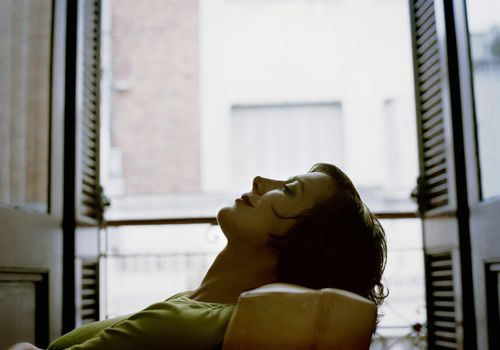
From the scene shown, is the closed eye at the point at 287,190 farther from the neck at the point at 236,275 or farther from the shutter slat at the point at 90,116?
the shutter slat at the point at 90,116

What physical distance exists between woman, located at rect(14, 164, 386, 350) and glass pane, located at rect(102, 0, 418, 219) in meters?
6.30

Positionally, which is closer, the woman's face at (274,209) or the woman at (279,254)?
the woman at (279,254)

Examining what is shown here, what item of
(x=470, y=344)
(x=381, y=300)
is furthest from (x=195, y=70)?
(x=381, y=300)

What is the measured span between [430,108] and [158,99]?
5.96 m

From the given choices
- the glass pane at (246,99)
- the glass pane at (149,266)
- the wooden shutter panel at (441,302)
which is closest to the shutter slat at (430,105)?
the wooden shutter panel at (441,302)

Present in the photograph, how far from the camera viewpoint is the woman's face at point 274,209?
130 centimetres

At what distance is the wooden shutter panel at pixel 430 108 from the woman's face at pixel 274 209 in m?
1.00

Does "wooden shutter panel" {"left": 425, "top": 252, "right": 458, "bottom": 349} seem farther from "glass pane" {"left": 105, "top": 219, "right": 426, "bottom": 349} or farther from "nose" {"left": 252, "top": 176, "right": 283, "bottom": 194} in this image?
"glass pane" {"left": 105, "top": 219, "right": 426, "bottom": 349}

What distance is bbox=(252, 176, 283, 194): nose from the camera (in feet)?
4.66

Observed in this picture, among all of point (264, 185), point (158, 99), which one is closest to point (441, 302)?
point (264, 185)

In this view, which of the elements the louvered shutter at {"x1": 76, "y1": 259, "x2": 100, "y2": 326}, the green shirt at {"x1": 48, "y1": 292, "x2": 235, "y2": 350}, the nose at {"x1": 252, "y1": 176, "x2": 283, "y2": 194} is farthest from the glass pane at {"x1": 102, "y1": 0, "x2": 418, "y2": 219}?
the green shirt at {"x1": 48, "y1": 292, "x2": 235, "y2": 350}

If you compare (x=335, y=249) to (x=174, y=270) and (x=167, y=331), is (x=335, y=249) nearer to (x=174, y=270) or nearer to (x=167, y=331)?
(x=167, y=331)

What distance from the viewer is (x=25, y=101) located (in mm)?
1924

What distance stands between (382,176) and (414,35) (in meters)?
5.35
